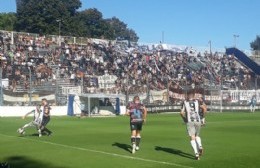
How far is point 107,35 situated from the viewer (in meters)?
116

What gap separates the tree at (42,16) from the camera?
311ft

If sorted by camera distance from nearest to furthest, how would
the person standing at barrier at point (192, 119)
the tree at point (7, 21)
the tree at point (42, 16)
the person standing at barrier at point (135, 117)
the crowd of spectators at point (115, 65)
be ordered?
the person standing at barrier at point (192, 119)
the person standing at barrier at point (135, 117)
the crowd of spectators at point (115, 65)
the tree at point (42, 16)
the tree at point (7, 21)

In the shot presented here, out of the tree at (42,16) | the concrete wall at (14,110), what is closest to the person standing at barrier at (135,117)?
the concrete wall at (14,110)

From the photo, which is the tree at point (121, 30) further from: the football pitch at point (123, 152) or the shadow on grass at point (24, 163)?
the shadow on grass at point (24, 163)

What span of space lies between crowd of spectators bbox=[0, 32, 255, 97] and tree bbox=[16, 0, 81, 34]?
1082 inches

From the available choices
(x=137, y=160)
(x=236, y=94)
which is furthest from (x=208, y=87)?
(x=137, y=160)

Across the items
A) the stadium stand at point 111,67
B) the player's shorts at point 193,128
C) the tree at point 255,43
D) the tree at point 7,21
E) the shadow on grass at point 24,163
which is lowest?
the shadow on grass at point 24,163

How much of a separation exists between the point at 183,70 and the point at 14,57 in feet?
81.0

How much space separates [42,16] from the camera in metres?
97.5

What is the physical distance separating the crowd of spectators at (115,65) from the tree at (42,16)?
90.2 ft

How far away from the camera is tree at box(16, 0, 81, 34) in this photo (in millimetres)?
94875

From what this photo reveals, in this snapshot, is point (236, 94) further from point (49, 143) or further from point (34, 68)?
point (49, 143)

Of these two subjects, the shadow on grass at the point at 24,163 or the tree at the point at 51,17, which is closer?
the shadow on grass at the point at 24,163

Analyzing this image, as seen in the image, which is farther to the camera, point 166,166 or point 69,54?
point 69,54
